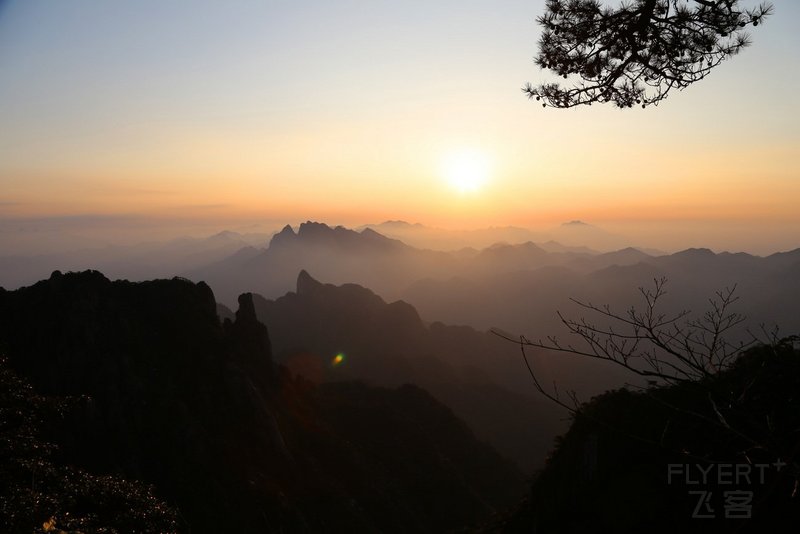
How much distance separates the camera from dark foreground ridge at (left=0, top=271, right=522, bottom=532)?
36.3 m

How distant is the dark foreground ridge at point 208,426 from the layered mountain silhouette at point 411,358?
3076cm

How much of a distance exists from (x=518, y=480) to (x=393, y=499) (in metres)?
27.1

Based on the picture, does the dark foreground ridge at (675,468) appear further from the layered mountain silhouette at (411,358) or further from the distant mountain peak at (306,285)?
the distant mountain peak at (306,285)

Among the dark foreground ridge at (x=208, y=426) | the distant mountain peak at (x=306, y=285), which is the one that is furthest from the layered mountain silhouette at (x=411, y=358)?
the dark foreground ridge at (x=208, y=426)

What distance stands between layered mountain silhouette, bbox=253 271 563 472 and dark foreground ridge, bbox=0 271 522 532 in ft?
101

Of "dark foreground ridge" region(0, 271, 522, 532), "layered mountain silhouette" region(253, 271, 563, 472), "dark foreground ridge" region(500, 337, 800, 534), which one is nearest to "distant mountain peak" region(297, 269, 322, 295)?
"layered mountain silhouette" region(253, 271, 563, 472)

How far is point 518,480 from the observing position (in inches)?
2648

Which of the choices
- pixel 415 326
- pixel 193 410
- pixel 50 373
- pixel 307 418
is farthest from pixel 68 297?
pixel 415 326

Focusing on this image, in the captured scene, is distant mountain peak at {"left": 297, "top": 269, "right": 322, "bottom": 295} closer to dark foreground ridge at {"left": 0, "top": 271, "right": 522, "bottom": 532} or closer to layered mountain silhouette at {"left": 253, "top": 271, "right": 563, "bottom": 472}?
layered mountain silhouette at {"left": 253, "top": 271, "right": 563, "bottom": 472}

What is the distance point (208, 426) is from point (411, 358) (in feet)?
265

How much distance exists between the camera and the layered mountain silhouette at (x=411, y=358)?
98.3 metres

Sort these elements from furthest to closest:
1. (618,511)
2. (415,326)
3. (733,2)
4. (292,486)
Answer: (415,326)
(292,486)
(618,511)
(733,2)

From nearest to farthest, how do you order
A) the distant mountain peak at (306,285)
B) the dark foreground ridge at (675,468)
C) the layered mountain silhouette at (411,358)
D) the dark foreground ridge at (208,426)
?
the dark foreground ridge at (675,468) < the dark foreground ridge at (208,426) < the layered mountain silhouette at (411,358) < the distant mountain peak at (306,285)

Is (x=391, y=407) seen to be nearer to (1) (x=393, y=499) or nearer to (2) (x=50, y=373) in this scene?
(1) (x=393, y=499)
